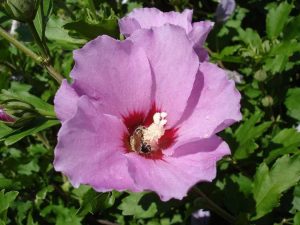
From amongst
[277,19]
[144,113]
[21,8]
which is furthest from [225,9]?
[21,8]

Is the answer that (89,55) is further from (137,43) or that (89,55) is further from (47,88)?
(47,88)

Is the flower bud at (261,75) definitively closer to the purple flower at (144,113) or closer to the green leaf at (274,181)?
the green leaf at (274,181)

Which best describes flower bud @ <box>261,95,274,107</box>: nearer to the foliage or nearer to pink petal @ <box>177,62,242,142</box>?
the foliage

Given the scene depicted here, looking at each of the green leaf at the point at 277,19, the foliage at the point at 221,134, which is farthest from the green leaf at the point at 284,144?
the green leaf at the point at 277,19

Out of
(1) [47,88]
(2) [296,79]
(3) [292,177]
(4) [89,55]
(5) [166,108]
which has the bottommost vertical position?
(1) [47,88]

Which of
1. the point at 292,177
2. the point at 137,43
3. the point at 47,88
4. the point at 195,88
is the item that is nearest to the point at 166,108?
the point at 195,88

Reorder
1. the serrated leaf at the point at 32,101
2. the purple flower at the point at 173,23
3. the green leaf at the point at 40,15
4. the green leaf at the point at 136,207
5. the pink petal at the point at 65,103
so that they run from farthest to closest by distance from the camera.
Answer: the green leaf at the point at 136,207
the green leaf at the point at 40,15
the serrated leaf at the point at 32,101
the purple flower at the point at 173,23
the pink petal at the point at 65,103

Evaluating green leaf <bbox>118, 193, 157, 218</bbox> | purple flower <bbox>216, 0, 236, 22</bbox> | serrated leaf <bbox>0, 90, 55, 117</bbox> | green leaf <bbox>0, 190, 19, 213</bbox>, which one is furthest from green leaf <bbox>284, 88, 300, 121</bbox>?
green leaf <bbox>0, 190, 19, 213</bbox>
